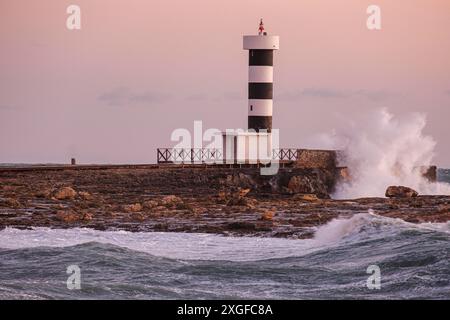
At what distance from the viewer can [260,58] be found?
43688 mm

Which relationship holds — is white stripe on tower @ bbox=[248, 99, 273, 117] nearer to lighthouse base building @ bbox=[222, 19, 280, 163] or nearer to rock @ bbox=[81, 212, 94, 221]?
lighthouse base building @ bbox=[222, 19, 280, 163]

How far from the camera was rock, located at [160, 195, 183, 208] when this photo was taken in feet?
111

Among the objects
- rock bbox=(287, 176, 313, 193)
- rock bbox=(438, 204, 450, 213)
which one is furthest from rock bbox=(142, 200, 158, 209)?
rock bbox=(287, 176, 313, 193)

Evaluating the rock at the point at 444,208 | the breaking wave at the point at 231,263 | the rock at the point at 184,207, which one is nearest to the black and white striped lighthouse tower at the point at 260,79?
the rock at the point at 184,207

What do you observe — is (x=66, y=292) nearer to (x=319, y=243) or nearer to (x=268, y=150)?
(x=319, y=243)

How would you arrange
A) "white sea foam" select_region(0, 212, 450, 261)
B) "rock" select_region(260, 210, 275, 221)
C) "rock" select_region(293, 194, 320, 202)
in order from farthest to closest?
"rock" select_region(293, 194, 320, 202) → "rock" select_region(260, 210, 275, 221) → "white sea foam" select_region(0, 212, 450, 261)

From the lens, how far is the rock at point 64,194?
34.7 meters

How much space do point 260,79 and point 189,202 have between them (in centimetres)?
913

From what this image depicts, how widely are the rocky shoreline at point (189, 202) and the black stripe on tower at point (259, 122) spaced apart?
2523 millimetres

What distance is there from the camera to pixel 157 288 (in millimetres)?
21422

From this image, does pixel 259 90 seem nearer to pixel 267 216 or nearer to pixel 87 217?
pixel 267 216

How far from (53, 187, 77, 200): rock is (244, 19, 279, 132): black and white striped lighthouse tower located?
10.1 metres

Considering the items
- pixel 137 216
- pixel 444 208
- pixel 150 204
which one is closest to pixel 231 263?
pixel 137 216
